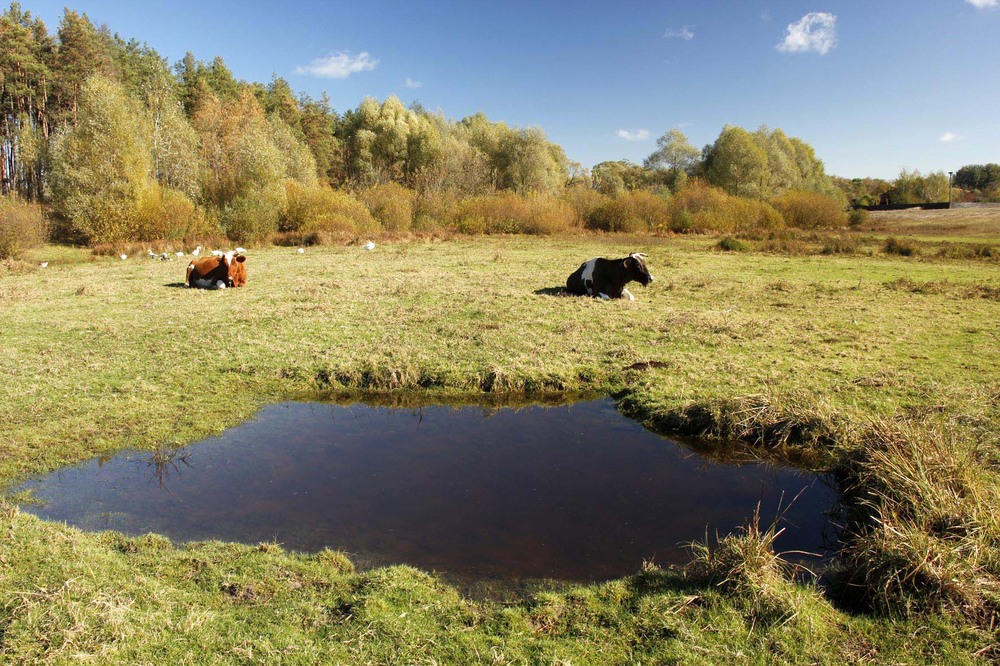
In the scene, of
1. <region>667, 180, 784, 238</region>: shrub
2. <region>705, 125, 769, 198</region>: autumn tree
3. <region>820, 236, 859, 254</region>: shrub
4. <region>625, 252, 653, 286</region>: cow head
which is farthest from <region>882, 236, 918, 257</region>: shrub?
<region>705, 125, 769, 198</region>: autumn tree

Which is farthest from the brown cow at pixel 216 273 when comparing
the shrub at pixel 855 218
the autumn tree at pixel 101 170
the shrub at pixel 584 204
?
the shrub at pixel 855 218

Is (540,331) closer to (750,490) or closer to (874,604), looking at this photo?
(750,490)

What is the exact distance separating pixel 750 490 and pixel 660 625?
2746 millimetres

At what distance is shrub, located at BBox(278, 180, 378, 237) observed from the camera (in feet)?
114

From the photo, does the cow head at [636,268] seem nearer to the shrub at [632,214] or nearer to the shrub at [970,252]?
the shrub at [970,252]

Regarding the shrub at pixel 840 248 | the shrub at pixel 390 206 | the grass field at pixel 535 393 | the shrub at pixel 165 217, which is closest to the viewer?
the grass field at pixel 535 393

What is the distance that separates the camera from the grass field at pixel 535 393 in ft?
11.8

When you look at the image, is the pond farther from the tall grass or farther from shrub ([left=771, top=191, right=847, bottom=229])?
shrub ([left=771, top=191, right=847, bottom=229])

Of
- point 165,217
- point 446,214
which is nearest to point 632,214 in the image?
point 446,214

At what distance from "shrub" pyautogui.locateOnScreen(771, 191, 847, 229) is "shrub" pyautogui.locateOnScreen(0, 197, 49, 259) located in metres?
47.0

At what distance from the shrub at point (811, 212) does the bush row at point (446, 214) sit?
8cm

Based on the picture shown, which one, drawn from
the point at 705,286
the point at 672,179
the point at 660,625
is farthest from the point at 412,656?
the point at 672,179

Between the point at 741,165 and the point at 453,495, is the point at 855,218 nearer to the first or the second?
the point at 741,165

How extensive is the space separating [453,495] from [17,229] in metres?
26.4
